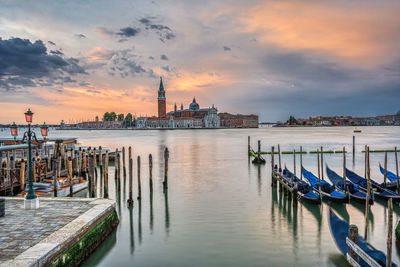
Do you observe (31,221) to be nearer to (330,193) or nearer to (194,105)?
(330,193)

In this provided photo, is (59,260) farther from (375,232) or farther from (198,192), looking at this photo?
(198,192)

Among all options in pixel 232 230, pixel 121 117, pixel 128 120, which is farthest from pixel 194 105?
pixel 232 230

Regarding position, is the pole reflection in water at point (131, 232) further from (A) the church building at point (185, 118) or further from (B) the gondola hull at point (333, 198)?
(A) the church building at point (185, 118)

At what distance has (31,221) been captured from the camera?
627cm

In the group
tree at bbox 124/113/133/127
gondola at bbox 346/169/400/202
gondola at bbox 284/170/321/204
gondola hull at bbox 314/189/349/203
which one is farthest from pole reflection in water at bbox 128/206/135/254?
tree at bbox 124/113/133/127

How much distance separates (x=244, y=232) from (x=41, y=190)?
6923 millimetres

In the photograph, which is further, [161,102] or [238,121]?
[238,121]

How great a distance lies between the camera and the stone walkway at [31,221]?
505cm

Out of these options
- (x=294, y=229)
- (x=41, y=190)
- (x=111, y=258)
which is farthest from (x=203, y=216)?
(x=41, y=190)

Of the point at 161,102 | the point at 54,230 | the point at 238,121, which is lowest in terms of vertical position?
the point at 54,230

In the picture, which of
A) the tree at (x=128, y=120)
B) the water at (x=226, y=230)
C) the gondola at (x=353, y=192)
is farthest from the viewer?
→ the tree at (x=128, y=120)

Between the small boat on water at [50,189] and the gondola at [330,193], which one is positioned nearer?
the gondola at [330,193]

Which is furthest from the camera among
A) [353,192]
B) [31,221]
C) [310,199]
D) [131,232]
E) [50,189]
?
[50,189]

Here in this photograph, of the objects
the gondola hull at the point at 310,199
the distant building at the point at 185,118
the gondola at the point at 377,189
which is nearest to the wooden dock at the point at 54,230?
the gondola hull at the point at 310,199
